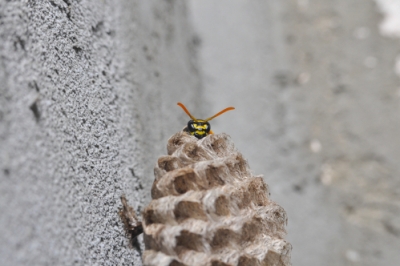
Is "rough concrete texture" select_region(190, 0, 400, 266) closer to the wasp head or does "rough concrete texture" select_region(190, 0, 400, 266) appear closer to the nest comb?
the wasp head

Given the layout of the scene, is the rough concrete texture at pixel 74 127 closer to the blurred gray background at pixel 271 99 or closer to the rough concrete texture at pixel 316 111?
the blurred gray background at pixel 271 99

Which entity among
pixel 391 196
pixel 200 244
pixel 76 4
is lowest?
pixel 200 244

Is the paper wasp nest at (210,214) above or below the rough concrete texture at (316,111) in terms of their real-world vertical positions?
below

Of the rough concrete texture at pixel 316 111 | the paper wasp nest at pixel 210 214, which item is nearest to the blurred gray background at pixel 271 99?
the rough concrete texture at pixel 316 111

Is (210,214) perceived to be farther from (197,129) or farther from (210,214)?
(197,129)

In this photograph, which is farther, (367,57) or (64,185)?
(367,57)

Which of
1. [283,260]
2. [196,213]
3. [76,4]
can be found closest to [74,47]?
[76,4]

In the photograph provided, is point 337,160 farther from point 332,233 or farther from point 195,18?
point 195,18

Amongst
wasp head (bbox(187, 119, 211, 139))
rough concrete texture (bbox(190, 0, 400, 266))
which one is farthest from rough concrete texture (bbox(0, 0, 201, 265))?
rough concrete texture (bbox(190, 0, 400, 266))
